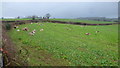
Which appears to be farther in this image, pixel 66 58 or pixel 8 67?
pixel 66 58

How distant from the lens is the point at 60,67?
17.8ft

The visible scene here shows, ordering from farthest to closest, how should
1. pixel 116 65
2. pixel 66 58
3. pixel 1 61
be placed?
pixel 66 58
pixel 116 65
pixel 1 61

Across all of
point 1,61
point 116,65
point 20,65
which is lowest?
point 116,65

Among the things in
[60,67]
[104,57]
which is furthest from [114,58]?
[60,67]

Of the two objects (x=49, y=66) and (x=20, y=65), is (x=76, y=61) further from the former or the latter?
(x=20, y=65)

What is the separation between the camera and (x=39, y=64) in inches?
216

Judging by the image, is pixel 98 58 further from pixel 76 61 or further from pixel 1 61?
pixel 1 61

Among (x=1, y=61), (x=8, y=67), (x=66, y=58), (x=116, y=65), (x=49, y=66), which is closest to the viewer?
(x=1, y=61)

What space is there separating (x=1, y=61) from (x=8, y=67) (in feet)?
1.26

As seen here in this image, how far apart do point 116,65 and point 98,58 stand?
103cm

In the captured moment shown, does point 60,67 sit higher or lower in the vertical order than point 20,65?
lower

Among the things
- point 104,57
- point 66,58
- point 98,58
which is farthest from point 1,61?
point 104,57

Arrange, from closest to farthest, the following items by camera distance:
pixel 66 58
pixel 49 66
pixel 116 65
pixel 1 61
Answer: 1. pixel 1 61
2. pixel 49 66
3. pixel 116 65
4. pixel 66 58

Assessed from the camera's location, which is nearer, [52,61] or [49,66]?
[49,66]
